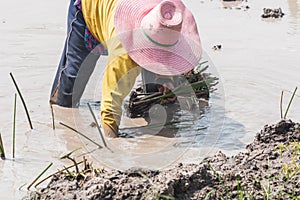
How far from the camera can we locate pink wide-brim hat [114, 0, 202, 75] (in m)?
3.46

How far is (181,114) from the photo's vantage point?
4.28m

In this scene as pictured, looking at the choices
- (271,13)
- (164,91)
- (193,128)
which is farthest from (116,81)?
(271,13)

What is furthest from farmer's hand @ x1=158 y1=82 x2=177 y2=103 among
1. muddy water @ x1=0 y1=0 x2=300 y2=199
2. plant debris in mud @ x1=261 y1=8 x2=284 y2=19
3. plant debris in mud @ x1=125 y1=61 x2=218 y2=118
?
plant debris in mud @ x1=261 y1=8 x2=284 y2=19

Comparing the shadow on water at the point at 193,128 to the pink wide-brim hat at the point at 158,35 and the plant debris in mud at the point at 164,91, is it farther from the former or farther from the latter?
the pink wide-brim hat at the point at 158,35

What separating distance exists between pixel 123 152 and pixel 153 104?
58 centimetres

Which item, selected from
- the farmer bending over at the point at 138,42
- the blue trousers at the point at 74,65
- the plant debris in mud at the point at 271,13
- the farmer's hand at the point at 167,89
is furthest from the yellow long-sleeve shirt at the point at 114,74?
the plant debris in mud at the point at 271,13

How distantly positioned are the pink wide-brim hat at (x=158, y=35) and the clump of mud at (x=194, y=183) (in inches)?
35.2

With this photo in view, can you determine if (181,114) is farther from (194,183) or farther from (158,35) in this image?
(194,183)

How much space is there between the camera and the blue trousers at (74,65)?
429 cm

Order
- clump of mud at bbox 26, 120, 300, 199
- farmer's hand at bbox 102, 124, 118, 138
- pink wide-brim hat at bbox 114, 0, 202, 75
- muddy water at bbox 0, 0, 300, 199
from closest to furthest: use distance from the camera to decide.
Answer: clump of mud at bbox 26, 120, 300, 199
pink wide-brim hat at bbox 114, 0, 202, 75
muddy water at bbox 0, 0, 300, 199
farmer's hand at bbox 102, 124, 118, 138

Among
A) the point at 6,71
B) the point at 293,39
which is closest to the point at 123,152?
the point at 6,71

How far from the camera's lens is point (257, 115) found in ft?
14.0

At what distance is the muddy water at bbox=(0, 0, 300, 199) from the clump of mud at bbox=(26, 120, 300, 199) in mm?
574

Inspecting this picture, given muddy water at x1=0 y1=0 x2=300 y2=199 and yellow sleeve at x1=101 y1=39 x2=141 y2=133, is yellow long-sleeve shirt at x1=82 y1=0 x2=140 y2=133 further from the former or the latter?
muddy water at x1=0 y1=0 x2=300 y2=199
